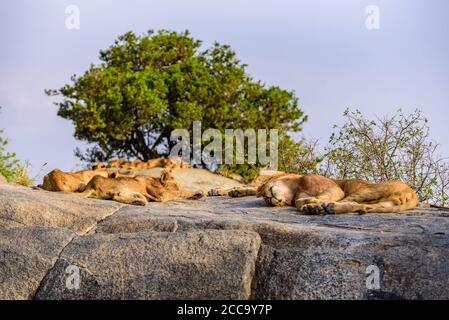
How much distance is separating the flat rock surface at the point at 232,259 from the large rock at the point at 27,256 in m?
0.01

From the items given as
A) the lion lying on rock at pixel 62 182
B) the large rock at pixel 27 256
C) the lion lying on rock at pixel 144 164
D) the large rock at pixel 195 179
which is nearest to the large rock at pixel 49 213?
the large rock at pixel 27 256

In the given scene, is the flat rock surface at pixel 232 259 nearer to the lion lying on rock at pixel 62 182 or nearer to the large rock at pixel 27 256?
the large rock at pixel 27 256

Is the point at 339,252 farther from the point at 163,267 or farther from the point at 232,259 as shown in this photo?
the point at 163,267

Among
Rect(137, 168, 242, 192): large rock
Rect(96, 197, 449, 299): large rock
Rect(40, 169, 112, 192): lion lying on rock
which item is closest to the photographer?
Rect(96, 197, 449, 299): large rock

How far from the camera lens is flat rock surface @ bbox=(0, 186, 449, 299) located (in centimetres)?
711

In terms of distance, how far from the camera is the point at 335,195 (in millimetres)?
10453

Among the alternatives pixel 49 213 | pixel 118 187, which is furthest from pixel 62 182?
pixel 49 213

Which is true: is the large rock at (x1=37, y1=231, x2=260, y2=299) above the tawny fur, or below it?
below

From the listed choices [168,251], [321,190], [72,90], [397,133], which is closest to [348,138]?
[397,133]

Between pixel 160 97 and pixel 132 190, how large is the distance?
18.5 m

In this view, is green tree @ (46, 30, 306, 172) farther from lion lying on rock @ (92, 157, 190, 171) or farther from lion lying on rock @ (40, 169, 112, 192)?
lion lying on rock @ (40, 169, 112, 192)

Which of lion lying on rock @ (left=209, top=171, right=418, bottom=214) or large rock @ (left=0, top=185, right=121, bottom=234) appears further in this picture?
lion lying on rock @ (left=209, top=171, right=418, bottom=214)

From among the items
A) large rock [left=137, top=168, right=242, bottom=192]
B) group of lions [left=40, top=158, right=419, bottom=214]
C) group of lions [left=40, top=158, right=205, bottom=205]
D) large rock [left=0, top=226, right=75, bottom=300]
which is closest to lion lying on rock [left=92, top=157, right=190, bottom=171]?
large rock [left=137, top=168, right=242, bottom=192]
